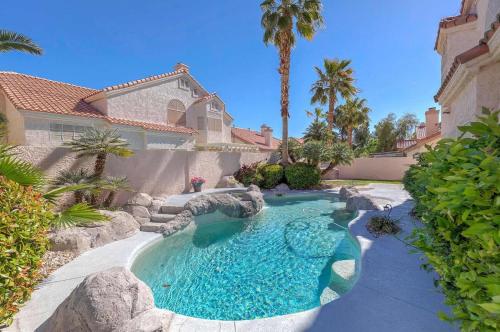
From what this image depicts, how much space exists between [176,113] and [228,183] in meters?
12.0

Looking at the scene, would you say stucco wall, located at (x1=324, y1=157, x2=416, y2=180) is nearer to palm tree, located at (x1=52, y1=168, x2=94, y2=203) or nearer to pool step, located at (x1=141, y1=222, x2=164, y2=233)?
pool step, located at (x1=141, y1=222, x2=164, y2=233)

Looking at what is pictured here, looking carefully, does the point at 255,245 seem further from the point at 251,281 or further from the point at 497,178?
the point at 497,178

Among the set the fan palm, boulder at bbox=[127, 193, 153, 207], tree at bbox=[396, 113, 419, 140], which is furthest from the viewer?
tree at bbox=[396, 113, 419, 140]

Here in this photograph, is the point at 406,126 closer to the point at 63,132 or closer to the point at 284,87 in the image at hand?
the point at 284,87

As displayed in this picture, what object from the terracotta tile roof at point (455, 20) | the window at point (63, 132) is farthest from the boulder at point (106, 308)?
the window at point (63, 132)

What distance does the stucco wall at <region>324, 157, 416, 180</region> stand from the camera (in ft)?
93.7

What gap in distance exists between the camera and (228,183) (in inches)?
841

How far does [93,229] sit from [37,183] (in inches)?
164

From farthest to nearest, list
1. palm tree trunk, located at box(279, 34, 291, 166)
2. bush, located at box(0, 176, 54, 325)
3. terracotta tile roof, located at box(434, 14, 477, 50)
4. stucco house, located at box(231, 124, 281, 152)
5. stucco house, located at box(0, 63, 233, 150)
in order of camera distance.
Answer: stucco house, located at box(231, 124, 281, 152), palm tree trunk, located at box(279, 34, 291, 166), stucco house, located at box(0, 63, 233, 150), terracotta tile roof, located at box(434, 14, 477, 50), bush, located at box(0, 176, 54, 325)

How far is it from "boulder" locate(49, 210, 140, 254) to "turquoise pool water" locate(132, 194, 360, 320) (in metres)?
1.49

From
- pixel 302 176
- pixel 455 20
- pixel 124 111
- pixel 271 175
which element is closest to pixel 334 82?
pixel 302 176

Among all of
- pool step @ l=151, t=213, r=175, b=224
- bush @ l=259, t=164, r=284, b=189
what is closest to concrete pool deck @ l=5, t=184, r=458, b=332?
pool step @ l=151, t=213, r=175, b=224

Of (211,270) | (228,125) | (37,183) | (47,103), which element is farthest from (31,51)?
(228,125)

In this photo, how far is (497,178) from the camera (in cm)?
171
